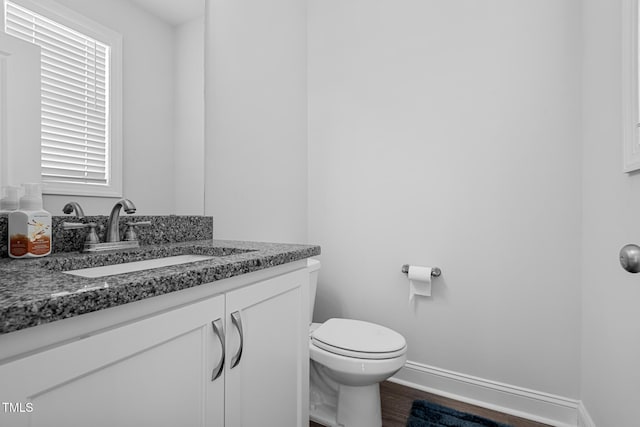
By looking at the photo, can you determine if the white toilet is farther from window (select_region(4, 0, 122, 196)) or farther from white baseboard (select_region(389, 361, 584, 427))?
window (select_region(4, 0, 122, 196))

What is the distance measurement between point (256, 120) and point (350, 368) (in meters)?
1.38

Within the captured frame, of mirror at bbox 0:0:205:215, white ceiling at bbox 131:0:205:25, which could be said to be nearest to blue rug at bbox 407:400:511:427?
mirror at bbox 0:0:205:215

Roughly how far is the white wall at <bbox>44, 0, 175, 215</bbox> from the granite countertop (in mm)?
271

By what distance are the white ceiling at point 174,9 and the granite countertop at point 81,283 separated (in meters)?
0.96

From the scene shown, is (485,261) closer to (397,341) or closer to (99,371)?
(397,341)

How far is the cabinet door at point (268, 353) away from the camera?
82 cm

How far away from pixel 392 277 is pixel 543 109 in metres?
1.18

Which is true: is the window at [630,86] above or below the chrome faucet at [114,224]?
above

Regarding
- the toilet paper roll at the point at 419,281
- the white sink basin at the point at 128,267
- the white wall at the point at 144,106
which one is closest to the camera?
the white sink basin at the point at 128,267

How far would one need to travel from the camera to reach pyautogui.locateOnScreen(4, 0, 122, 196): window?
0.94 metres

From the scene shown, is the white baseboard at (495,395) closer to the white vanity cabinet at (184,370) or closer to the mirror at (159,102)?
the white vanity cabinet at (184,370)

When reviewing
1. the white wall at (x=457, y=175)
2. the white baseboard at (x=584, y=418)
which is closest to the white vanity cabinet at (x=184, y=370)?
the white wall at (x=457, y=175)

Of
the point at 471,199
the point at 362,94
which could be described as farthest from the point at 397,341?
the point at 362,94

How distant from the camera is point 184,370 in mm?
689
